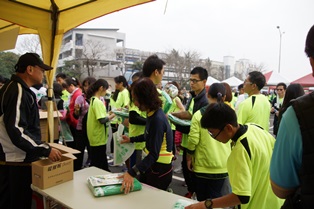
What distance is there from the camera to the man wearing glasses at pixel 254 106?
334cm

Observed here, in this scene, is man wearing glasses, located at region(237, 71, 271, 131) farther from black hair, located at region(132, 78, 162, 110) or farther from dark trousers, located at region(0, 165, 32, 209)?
dark trousers, located at region(0, 165, 32, 209)

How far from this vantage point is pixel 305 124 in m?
0.79

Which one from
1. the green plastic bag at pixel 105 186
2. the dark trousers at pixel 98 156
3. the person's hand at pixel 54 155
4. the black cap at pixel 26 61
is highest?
the black cap at pixel 26 61

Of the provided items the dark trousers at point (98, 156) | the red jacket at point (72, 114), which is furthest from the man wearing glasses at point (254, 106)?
the red jacket at point (72, 114)

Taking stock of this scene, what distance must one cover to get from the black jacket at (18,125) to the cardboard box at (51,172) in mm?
147

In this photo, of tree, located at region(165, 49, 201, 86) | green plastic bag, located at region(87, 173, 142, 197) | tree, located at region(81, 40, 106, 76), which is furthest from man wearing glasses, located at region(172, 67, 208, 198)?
tree, located at region(165, 49, 201, 86)

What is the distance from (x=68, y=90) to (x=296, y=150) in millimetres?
5285

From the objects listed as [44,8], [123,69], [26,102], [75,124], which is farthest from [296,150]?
[123,69]

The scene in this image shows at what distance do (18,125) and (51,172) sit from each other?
482mm

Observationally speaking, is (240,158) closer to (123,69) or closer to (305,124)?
(305,124)

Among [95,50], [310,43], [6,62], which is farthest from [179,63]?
[310,43]

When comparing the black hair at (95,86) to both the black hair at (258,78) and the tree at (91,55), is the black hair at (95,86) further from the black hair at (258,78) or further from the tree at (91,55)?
the tree at (91,55)

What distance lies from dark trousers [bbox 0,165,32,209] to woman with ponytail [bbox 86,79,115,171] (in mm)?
1472

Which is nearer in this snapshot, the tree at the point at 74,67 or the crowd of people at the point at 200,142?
the crowd of people at the point at 200,142
